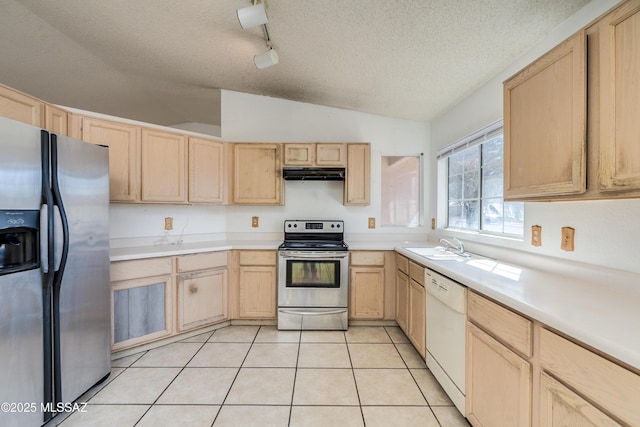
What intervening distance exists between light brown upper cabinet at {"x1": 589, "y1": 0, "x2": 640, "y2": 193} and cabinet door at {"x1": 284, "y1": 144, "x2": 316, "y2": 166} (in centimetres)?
231

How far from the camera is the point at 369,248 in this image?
8.95ft

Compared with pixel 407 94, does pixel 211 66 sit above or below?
above

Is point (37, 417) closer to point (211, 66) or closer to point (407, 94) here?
Answer: point (211, 66)

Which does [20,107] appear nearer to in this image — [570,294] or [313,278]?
[313,278]

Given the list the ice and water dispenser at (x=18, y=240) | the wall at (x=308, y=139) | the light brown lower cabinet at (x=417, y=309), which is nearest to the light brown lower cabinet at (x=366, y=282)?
the light brown lower cabinet at (x=417, y=309)

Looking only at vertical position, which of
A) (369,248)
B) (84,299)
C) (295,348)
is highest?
(369,248)

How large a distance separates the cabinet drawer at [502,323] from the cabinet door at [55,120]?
3.14 m

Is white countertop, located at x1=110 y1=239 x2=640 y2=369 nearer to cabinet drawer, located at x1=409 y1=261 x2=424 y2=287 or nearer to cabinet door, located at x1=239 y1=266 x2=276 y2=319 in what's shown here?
cabinet drawer, located at x1=409 y1=261 x2=424 y2=287

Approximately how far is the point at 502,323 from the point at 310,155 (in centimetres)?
238

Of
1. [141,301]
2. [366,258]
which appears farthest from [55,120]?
[366,258]

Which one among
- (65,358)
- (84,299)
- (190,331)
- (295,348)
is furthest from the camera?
(190,331)

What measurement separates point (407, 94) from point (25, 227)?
10.00 feet

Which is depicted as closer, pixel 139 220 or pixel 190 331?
pixel 190 331

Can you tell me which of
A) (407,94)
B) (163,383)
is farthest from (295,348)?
(407,94)
